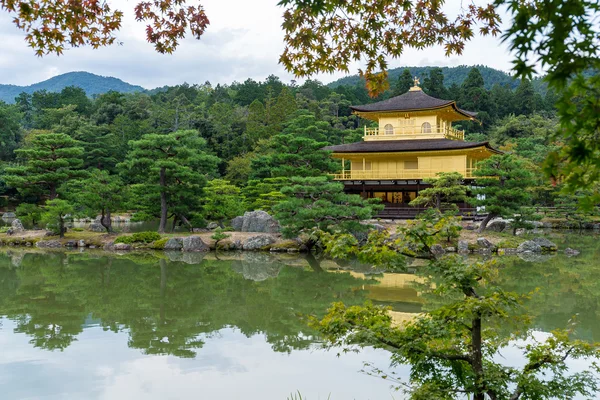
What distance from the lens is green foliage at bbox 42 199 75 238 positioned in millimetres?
16344

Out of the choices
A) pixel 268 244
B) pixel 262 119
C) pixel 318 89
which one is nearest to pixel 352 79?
pixel 318 89

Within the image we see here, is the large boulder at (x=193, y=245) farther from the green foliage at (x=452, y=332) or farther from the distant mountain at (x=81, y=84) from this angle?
the distant mountain at (x=81, y=84)

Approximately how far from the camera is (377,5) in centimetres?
330

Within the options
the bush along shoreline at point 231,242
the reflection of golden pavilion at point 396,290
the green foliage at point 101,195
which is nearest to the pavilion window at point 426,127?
the bush along shoreline at point 231,242

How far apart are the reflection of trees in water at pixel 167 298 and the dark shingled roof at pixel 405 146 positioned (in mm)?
10429

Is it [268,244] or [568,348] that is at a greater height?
[568,348]

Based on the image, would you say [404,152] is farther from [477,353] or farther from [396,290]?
[477,353]

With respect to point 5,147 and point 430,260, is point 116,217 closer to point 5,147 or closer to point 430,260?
point 5,147

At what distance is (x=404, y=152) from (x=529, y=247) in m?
8.42

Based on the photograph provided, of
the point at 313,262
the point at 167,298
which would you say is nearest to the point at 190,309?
the point at 167,298

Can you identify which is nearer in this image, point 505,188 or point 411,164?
point 505,188

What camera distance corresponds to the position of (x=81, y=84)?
15100 centimetres

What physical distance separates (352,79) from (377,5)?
97197mm

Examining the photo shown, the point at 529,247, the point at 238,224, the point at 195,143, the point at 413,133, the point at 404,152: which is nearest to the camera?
the point at 529,247
